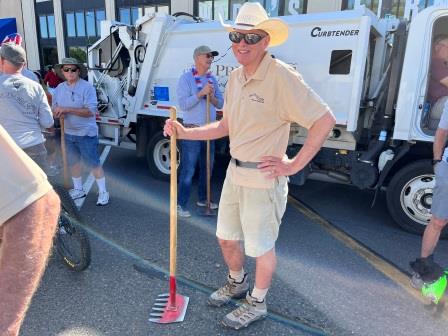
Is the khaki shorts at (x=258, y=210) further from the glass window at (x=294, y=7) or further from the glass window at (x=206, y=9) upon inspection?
the glass window at (x=206, y=9)

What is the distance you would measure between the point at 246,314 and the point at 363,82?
3256 millimetres

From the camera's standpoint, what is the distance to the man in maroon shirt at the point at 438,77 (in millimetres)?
4195

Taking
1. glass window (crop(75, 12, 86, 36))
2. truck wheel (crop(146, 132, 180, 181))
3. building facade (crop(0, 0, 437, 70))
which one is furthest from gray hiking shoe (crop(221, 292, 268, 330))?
glass window (crop(75, 12, 86, 36))

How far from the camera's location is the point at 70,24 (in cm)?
2033

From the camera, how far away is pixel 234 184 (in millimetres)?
2545

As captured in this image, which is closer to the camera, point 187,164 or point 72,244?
point 72,244

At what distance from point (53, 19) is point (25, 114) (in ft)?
67.8

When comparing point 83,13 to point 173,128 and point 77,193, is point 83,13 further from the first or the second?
point 173,128

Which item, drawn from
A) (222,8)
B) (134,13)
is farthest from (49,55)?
(222,8)

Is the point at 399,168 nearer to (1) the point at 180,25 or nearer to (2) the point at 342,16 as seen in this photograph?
(2) the point at 342,16

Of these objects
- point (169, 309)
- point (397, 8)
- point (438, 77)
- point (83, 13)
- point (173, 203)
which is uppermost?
point (83, 13)

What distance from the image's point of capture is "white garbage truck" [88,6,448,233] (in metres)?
4.21

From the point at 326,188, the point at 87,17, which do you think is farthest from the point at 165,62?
the point at 87,17

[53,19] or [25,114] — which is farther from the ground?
[53,19]
